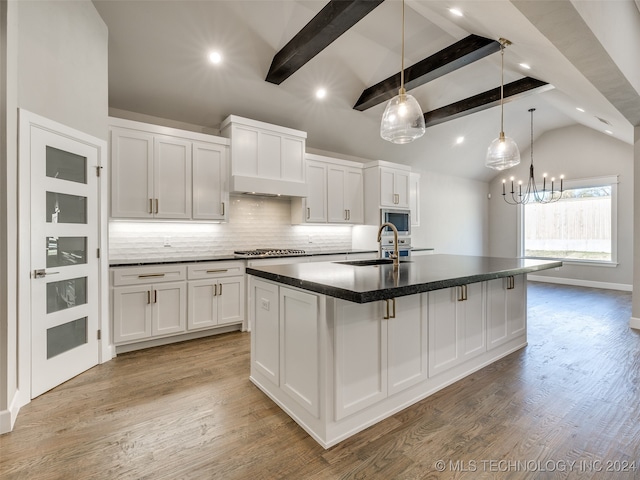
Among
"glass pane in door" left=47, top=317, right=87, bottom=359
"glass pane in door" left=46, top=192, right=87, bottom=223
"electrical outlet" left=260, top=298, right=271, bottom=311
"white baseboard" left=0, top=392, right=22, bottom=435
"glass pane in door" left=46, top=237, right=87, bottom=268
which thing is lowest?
"white baseboard" left=0, top=392, right=22, bottom=435

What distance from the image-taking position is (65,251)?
8.72 ft

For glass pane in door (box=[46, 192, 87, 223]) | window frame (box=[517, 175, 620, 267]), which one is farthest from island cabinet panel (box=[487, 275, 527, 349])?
window frame (box=[517, 175, 620, 267])

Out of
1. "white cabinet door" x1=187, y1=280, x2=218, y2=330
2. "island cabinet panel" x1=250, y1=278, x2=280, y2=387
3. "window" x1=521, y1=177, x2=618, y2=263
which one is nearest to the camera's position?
"island cabinet panel" x1=250, y1=278, x2=280, y2=387

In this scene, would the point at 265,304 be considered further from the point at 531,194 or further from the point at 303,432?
the point at 531,194

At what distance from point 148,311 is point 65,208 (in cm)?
126

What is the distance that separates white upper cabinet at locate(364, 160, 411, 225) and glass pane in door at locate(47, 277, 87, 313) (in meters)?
4.26

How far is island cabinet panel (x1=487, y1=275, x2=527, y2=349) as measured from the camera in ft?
9.41

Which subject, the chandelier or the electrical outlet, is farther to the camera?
the chandelier

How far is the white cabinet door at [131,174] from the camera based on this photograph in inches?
132

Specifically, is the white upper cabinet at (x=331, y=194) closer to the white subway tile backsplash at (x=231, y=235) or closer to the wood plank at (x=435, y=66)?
the white subway tile backsplash at (x=231, y=235)

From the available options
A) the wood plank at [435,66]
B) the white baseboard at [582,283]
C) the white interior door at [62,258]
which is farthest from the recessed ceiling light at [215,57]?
the white baseboard at [582,283]

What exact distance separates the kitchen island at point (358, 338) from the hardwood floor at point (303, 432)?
0.12 metres

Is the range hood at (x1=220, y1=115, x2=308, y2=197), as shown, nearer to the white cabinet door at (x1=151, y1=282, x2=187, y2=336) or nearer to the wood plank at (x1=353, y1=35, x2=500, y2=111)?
the wood plank at (x1=353, y1=35, x2=500, y2=111)

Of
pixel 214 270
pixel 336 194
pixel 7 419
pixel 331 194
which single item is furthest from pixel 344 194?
pixel 7 419
